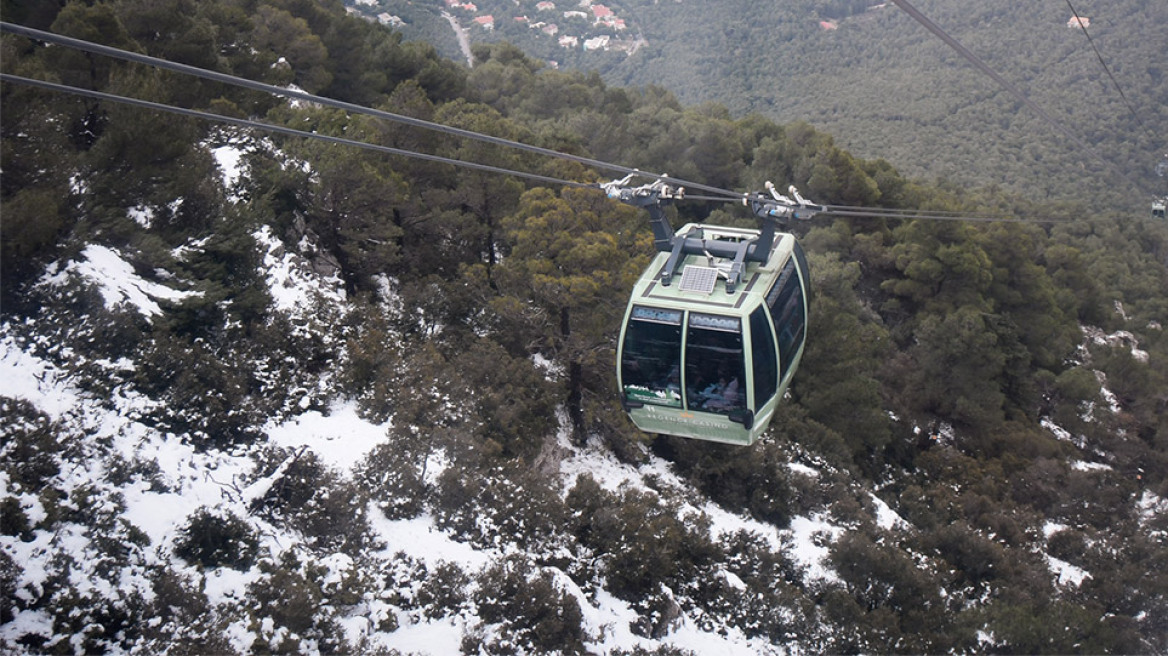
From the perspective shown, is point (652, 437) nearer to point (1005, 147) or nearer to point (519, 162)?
point (519, 162)

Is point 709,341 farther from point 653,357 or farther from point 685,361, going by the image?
point 653,357

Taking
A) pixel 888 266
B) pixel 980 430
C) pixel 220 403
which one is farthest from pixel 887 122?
pixel 220 403

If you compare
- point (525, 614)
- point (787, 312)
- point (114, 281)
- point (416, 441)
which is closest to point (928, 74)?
point (787, 312)

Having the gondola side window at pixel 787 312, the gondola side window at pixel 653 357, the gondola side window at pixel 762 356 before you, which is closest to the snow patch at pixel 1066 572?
the gondola side window at pixel 787 312

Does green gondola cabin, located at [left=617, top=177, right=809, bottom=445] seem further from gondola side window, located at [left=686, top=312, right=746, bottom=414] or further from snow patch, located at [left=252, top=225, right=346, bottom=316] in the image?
snow patch, located at [left=252, top=225, right=346, bottom=316]

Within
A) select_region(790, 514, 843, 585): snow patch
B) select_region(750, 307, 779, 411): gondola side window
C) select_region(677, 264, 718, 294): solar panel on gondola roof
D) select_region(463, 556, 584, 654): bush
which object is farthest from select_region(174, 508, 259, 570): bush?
select_region(790, 514, 843, 585): snow patch

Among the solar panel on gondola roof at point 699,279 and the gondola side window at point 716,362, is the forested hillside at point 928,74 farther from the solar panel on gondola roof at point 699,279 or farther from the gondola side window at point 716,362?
the gondola side window at point 716,362
